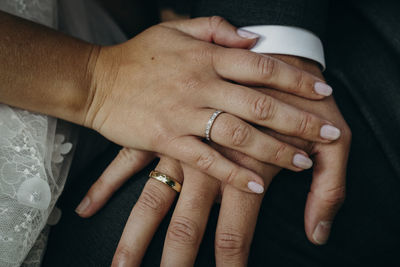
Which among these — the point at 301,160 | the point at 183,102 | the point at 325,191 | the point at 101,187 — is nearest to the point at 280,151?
the point at 301,160

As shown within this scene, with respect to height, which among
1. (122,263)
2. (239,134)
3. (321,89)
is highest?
(321,89)

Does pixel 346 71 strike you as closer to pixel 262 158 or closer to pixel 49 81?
pixel 262 158

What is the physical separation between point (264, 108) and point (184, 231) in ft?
1.15

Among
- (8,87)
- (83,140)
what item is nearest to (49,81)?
(8,87)

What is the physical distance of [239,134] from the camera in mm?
734

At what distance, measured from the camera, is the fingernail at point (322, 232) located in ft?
2.60

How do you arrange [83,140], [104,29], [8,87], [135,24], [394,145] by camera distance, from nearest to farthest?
[8,87] → [394,145] → [83,140] → [104,29] → [135,24]

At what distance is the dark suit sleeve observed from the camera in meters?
0.83

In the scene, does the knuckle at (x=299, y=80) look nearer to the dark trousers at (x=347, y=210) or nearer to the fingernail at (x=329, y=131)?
the fingernail at (x=329, y=131)

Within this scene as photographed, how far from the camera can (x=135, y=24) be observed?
137 cm

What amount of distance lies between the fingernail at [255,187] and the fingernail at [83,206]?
1.47 ft

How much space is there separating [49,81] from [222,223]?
0.55 m

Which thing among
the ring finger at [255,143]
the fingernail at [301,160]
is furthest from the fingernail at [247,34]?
the fingernail at [301,160]

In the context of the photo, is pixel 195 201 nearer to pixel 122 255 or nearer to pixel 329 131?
pixel 122 255
